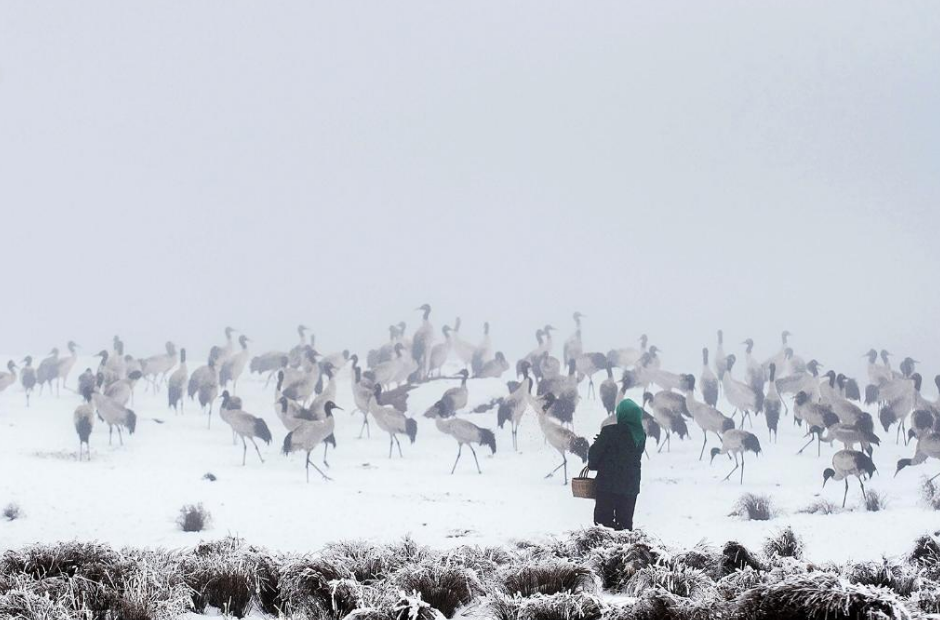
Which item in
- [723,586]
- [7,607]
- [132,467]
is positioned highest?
[723,586]

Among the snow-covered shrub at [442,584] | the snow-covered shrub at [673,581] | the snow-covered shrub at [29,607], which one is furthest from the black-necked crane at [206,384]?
the snow-covered shrub at [673,581]

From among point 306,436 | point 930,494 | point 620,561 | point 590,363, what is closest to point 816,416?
point 930,494

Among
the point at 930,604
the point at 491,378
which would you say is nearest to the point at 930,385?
the point at 491,378

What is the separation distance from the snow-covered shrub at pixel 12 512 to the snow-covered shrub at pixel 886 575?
10.9 m

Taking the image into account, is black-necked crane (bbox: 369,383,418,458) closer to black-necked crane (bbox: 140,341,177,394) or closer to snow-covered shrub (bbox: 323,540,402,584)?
black-necked crane (bbox: 140,341,177,394)

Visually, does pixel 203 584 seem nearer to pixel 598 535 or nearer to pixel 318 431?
pixel 598 535

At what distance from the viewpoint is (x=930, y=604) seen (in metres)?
6.17

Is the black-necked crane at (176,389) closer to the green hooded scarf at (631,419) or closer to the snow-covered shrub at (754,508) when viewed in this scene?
the snow-covered shrub at (754,508)

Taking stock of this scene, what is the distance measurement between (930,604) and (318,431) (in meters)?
15.1

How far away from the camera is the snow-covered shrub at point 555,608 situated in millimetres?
6246

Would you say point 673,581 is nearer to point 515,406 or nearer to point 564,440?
point 564,440

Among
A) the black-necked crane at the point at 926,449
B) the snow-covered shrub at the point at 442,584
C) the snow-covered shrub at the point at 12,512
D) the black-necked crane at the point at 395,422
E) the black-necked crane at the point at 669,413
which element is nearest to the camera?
the snow-covered shrub at the point at 442,584

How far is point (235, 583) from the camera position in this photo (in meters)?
7.26

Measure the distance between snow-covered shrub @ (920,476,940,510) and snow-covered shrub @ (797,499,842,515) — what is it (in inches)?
56.8
